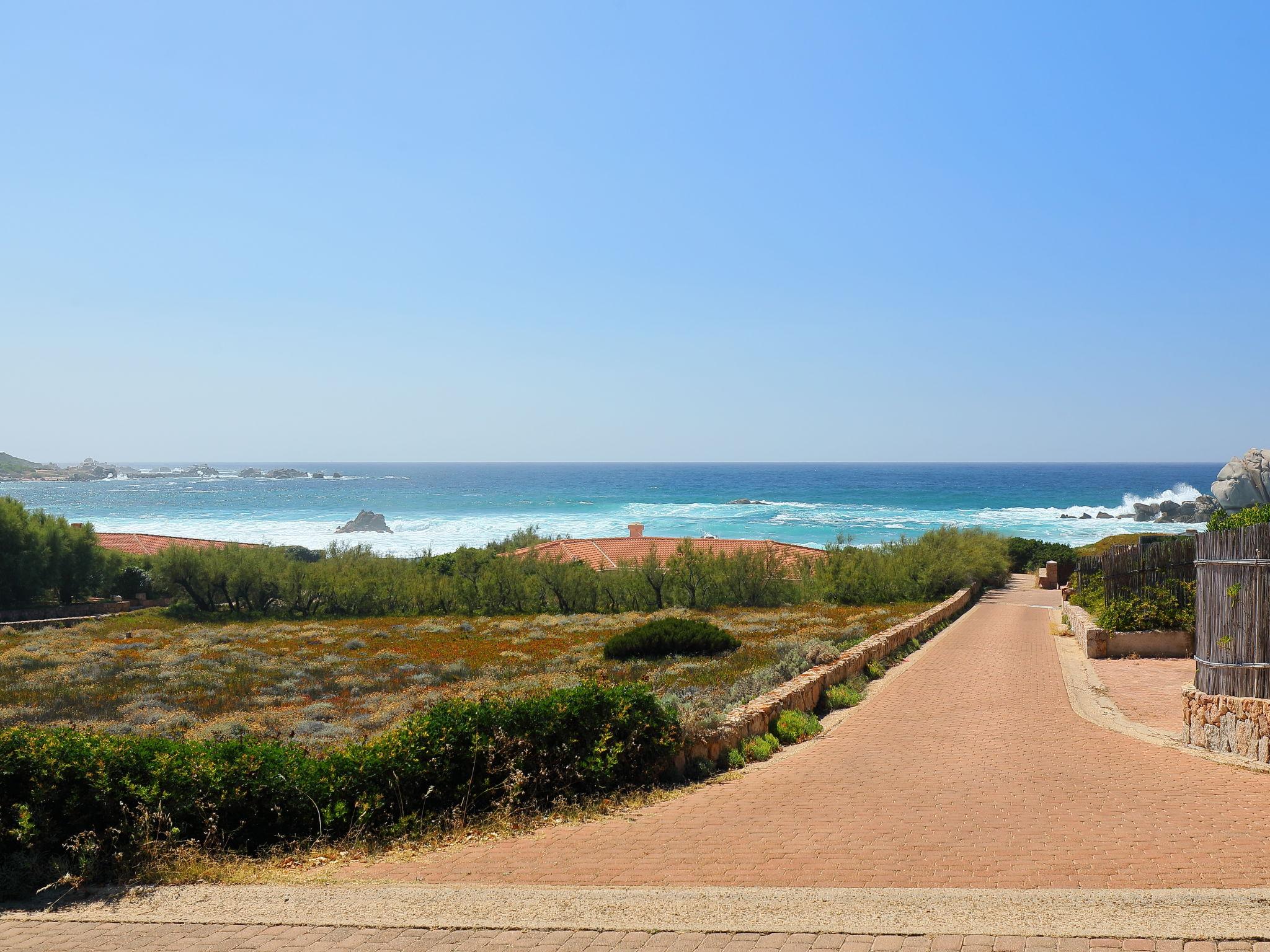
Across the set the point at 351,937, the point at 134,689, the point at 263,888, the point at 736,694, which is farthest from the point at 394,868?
the point at 134,689

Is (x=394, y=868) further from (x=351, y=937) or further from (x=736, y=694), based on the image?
(x=736, y=694)

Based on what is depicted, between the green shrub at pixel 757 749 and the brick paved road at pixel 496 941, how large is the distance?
4623 mm

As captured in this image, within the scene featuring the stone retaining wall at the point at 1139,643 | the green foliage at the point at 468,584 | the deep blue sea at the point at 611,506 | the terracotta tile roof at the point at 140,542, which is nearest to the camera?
the stone retaining wall at the point at 1139,643

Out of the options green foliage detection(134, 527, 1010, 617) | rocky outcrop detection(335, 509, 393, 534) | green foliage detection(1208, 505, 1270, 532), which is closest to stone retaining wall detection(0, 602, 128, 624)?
green foliage detection(134, 527, 1010, 617)

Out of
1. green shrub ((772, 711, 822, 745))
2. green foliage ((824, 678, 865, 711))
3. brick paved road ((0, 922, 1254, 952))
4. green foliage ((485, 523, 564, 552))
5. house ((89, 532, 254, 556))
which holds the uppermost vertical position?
brick paved road ((0, 922, 1254, 952))

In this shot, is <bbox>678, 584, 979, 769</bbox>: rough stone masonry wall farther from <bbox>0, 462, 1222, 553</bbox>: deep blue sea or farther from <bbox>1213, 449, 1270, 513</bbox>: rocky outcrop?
<bbox>0, 462, 1222, 553</bbox>: deep blue sea

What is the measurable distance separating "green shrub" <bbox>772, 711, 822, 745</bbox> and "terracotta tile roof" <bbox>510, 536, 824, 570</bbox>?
2313 centimetres

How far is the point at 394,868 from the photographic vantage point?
225 inches

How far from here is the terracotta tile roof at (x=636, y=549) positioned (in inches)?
1391

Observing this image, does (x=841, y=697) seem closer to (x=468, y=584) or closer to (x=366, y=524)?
(x=468, y=584)

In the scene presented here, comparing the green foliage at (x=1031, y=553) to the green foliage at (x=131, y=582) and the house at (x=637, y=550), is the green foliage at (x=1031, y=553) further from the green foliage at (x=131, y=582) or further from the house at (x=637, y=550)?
the green foliage at (x=131, y=582)

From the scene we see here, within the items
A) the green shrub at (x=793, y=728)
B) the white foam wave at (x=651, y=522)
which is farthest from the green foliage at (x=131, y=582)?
the white foam wave at (x=651, y=522)

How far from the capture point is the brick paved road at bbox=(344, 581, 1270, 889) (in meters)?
5.27

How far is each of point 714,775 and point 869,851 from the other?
2.67m
